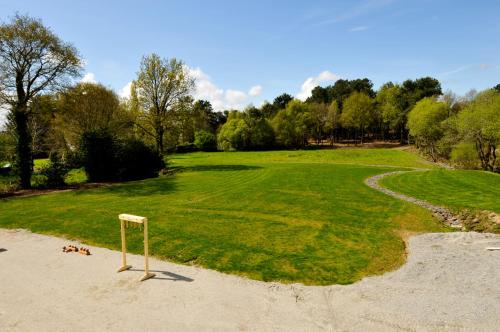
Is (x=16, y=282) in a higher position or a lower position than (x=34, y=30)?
lower

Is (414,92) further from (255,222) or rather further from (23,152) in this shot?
(23,152)

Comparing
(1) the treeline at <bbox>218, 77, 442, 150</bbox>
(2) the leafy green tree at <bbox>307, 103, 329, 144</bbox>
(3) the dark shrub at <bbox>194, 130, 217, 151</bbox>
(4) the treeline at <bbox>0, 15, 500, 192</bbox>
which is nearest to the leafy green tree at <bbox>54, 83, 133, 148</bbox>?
(4) the treeline at <bbox>0, 15, 500, 192</bbox>

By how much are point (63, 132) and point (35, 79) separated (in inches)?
844

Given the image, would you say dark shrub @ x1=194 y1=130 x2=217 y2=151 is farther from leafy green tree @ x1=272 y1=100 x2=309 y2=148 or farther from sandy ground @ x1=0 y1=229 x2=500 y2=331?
sandy ground @ x1=0 y1=229 x2=500 y2=331

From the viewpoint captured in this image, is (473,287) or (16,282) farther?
(16,282)

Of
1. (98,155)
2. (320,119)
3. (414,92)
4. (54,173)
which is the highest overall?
(414,92)

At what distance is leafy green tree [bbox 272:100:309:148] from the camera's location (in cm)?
8056

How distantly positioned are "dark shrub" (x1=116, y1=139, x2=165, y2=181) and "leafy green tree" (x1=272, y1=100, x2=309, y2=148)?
47497mm

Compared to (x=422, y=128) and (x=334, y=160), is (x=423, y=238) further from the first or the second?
(x=422, y=128)

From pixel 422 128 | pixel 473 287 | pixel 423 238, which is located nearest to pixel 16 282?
pixel 473 287

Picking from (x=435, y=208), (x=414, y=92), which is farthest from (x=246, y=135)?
(x=435, y=208)

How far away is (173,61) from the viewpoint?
41.0m

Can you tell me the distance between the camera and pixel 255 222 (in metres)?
16.1

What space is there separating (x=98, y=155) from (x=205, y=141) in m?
49.6
